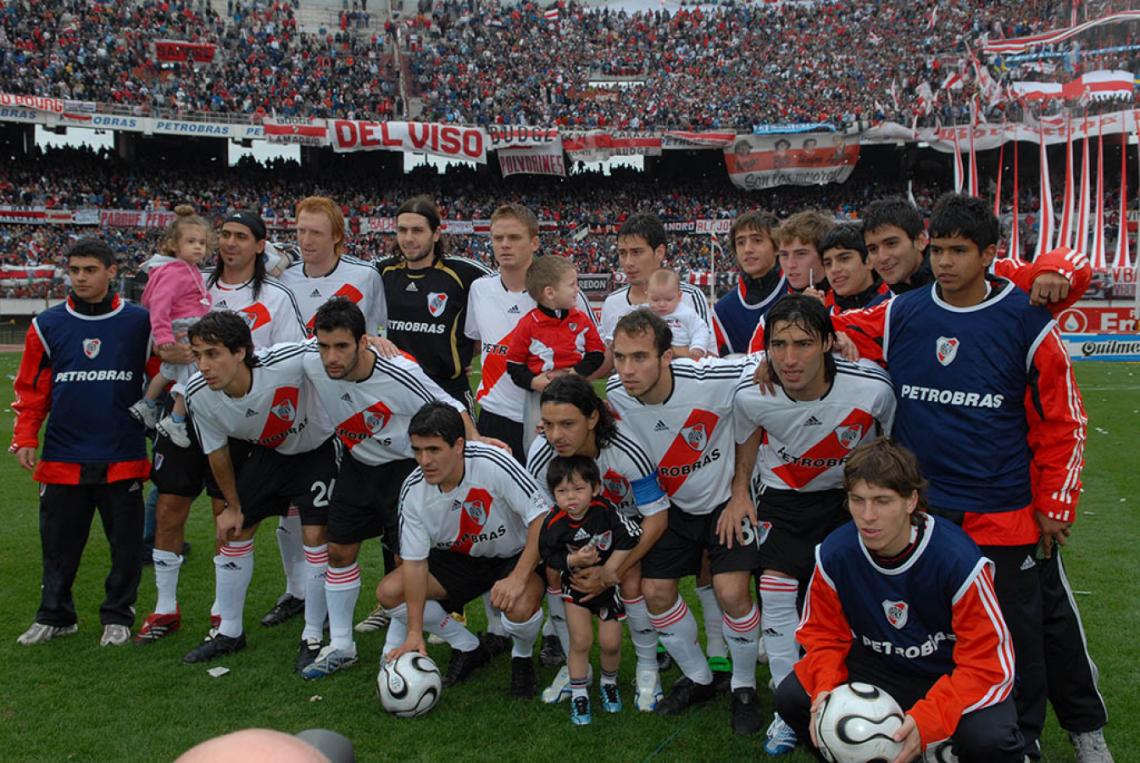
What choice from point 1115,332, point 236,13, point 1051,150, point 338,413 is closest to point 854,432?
point 338,413

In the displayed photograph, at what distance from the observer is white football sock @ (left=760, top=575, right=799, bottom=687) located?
401 centimetres

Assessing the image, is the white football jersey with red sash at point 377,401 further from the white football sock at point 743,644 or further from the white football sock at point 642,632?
the white football sock at point 743,644

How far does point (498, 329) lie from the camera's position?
5.57 meters

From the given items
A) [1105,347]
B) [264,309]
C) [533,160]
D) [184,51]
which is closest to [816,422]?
[264,309]

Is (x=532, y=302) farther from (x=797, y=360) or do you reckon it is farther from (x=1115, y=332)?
(x=1115, y=332)

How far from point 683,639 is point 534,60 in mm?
42536

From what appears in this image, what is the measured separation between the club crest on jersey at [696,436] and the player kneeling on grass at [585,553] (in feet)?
1.47

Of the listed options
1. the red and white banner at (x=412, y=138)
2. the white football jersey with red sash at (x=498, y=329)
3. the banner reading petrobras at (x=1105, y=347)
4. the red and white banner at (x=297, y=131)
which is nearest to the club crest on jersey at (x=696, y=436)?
the white football jersey with red sash at (x=498, y=329)

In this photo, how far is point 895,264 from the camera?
4160 millimetres

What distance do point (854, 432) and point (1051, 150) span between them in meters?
38.0

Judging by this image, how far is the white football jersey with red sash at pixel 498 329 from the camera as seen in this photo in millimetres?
5547

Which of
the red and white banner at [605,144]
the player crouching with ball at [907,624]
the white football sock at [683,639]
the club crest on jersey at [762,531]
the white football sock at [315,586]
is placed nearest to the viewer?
the player crouching with ball at [907,624]

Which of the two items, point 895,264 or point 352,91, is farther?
point 352,91

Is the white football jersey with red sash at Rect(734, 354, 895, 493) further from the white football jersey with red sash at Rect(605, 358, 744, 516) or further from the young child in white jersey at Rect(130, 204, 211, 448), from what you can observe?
the young child in white jersey at Rect(130, 204, 211, 448)
